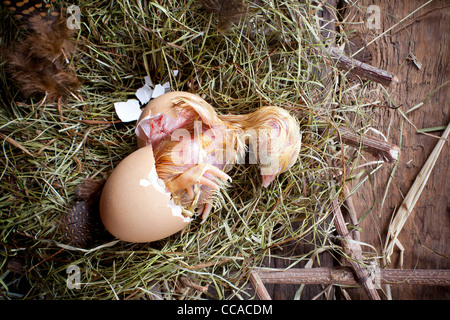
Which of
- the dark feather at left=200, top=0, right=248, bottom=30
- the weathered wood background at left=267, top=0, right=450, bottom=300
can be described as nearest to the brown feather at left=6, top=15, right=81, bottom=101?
the dark feather at left=200, top=0, right=248, bottom=30

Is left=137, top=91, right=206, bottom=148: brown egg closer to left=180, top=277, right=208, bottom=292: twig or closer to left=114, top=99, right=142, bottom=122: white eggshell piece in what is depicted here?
left=114, top=99, right=142, bottom=122: white eggshell piece

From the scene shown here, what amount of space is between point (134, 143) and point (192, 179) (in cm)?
33

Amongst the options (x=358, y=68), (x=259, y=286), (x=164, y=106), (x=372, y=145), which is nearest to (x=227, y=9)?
(x=164, y=106)

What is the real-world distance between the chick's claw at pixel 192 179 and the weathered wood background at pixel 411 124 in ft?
1.50

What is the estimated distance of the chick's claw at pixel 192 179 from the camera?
3.43ft

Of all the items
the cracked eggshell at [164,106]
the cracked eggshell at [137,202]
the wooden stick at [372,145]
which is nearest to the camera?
the cracked eggshell at [137,202]

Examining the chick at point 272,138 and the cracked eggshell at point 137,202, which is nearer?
the cracked eggshell at point 137,202

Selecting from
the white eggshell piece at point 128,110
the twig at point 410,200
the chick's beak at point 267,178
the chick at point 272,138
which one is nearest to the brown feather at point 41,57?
the white eggshell piece at point 128,110

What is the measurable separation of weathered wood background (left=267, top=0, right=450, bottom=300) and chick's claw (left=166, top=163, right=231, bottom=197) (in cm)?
46

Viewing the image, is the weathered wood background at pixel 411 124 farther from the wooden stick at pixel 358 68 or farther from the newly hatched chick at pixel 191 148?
the newly hatched chick at pixel 191 148

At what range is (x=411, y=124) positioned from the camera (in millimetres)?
1354
